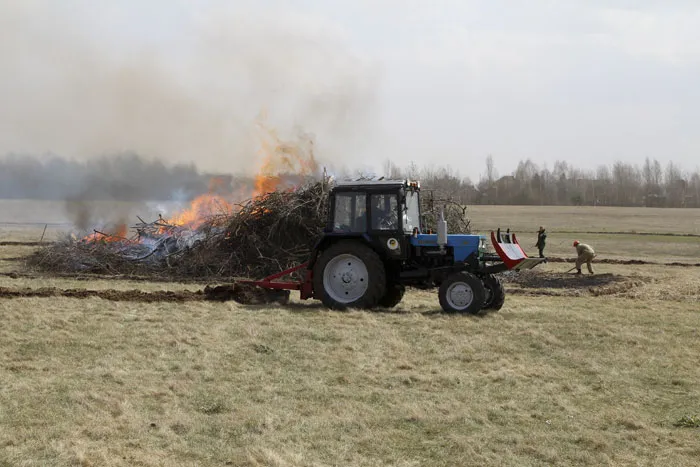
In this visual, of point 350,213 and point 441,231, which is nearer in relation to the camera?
point 441,231

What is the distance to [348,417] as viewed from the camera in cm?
724

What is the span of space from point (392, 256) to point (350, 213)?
45.3 inches

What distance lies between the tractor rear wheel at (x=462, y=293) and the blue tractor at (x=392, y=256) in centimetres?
2

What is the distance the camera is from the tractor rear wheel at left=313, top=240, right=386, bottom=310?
1379 cm

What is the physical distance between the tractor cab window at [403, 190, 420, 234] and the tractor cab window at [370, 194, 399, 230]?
0.19 meters

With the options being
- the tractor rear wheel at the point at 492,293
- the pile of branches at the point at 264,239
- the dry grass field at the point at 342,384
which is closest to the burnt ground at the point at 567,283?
the dry grass field at the point at 342,384

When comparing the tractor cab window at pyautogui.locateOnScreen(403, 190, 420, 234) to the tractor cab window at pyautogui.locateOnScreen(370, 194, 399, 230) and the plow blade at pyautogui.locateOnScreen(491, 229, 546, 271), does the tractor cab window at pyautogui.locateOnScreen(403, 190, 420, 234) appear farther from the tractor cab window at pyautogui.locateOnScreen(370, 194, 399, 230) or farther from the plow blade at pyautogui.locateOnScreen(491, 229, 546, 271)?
the plow blade at pyautogui.locateOnScreen(491, 229, 546, 271)

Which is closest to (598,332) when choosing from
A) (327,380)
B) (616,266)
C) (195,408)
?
(327,380)

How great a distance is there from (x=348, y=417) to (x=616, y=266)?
826 inches

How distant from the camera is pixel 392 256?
1391cm

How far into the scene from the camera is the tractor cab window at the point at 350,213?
14070 mm

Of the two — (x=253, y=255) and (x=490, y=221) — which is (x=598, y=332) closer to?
(x=253, y=255)

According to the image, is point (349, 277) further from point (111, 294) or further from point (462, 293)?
point (111, 294)

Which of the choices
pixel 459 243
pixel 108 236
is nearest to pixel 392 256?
pixel 459 243
